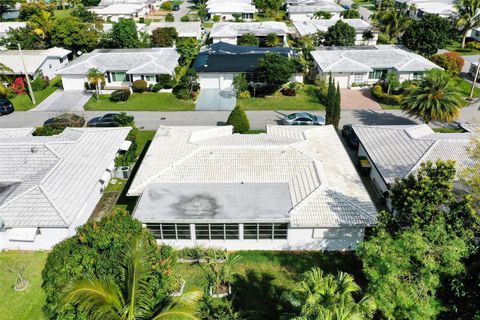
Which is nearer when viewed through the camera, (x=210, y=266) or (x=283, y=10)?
(x=210, y=266)

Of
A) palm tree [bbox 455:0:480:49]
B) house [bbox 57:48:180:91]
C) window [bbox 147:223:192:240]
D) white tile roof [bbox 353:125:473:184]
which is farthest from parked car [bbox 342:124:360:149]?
palm tree [bbox 455:0:480:49]

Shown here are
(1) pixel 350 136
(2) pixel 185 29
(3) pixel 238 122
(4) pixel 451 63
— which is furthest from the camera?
(2) pixel 185 29

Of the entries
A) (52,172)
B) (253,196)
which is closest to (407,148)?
(253,196)

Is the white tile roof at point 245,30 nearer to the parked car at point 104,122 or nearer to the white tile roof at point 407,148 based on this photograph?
the parked car at point 104,122

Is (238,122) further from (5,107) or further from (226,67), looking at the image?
(5,107)

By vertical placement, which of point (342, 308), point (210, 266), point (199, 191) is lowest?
point (210, 266)

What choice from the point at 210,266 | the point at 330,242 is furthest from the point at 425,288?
the point at 210,266

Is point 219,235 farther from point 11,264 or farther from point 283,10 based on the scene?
point 283,10

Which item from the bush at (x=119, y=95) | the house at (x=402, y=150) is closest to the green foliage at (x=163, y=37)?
the bush at (x=119, y=95)
